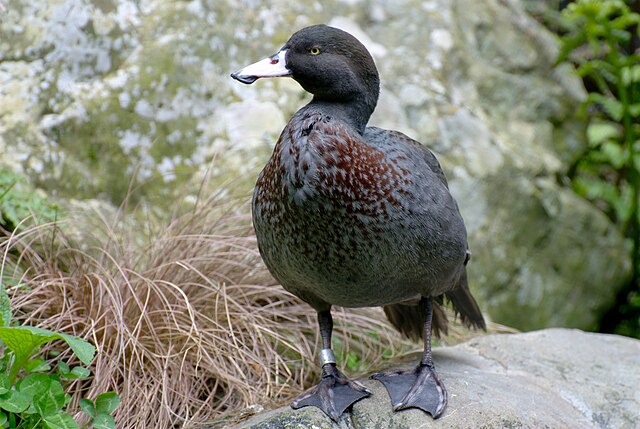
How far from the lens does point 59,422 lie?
256 cm

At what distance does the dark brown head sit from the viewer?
2785 mm

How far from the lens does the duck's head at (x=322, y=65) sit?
9.13 feet

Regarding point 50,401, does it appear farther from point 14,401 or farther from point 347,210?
point 347,210

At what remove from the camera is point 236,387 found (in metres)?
3.25

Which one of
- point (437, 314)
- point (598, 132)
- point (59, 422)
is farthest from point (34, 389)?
point (598, 132)

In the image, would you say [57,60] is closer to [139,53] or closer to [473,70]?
[139,53]

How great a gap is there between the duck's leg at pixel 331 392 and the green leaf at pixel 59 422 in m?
0.81

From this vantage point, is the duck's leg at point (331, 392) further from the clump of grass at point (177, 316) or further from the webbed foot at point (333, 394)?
the clump of grass at point (177, 316)

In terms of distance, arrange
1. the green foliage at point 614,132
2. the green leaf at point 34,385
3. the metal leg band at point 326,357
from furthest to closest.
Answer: the green foliage at point 614,132 < the metal leg band at point 326,357 < the green leaf at point 34,385

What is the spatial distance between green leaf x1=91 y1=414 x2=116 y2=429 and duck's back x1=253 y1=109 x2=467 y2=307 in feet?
2.72

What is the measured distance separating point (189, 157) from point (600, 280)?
128 inches

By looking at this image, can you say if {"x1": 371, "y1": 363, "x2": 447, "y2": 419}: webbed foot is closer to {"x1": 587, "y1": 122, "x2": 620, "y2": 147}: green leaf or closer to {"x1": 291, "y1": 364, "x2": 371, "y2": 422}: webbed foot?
{"x1": 291, "y1": 364, "x2": 371, "y2": 422}: webbed foot

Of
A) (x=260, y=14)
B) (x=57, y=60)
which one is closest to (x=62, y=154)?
(x=57, y=60)

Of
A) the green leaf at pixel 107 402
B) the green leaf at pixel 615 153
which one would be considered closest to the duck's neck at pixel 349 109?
the green leaf at pixel 107 402
